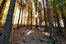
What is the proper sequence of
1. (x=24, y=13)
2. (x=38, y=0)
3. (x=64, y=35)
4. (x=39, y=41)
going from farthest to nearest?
(x=24, y=13)
(x=38, y=0)
(x=64, y=35)
(x=39, y=41)

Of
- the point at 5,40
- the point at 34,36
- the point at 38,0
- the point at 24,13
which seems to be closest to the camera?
the point at 5,40

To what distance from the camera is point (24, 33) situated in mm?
16344

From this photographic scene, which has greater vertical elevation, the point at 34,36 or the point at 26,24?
the point at 26,24

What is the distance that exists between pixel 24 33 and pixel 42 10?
475cm

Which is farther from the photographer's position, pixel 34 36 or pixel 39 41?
pixel 34 36

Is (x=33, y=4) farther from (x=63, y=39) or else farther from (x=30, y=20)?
(x=63, y=39)

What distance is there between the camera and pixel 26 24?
813 inches

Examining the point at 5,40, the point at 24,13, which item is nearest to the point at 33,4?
the point at 24,13

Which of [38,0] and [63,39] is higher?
[38,0]

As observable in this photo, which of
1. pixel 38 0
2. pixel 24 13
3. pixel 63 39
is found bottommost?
pixel 63 39

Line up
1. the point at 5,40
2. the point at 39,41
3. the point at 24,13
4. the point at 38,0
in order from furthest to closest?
the point at 24,13 < the point at 38,0 < the point at 39,41 < the point at 5,40

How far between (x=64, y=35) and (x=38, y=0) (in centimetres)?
541

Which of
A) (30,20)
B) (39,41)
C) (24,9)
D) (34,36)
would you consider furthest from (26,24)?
(39,41)

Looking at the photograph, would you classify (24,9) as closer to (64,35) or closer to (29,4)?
(29,4)
